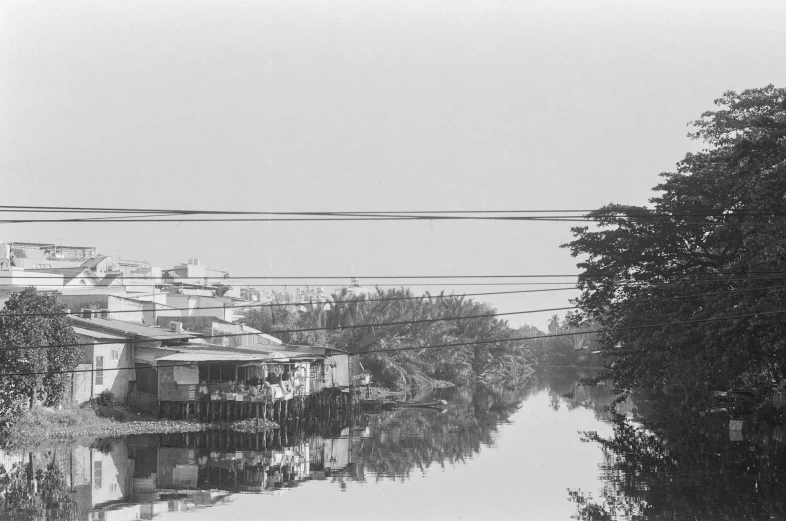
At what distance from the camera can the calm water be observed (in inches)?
763

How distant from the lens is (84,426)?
30.4 metres

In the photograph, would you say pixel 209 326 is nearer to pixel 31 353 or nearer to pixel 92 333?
pixel 92 333

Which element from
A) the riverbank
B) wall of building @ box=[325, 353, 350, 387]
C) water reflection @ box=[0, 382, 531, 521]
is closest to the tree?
the riverbank

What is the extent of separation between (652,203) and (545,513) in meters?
14.0

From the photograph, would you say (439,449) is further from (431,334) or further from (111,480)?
(431,334)

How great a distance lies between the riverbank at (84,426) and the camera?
1112 inches

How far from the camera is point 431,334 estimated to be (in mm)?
64438

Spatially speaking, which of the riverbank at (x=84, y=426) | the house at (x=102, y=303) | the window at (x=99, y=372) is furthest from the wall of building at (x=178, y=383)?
the house at (x=102, y=303)

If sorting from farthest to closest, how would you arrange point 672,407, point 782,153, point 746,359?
1. point 672,407
2. point 746,359
3. point 782,153

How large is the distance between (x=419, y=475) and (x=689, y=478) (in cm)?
720

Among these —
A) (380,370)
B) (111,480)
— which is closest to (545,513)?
(111,480)

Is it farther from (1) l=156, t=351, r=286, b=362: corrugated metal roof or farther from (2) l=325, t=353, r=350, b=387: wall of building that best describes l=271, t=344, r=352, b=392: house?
(1) l=156, t=351, r=286, b=362: corrugated metal roof

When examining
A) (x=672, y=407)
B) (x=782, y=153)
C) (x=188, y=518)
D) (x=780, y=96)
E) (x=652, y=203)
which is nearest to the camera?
(x=188, y=518)

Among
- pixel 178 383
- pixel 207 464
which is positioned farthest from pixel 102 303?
pixel 207 464
